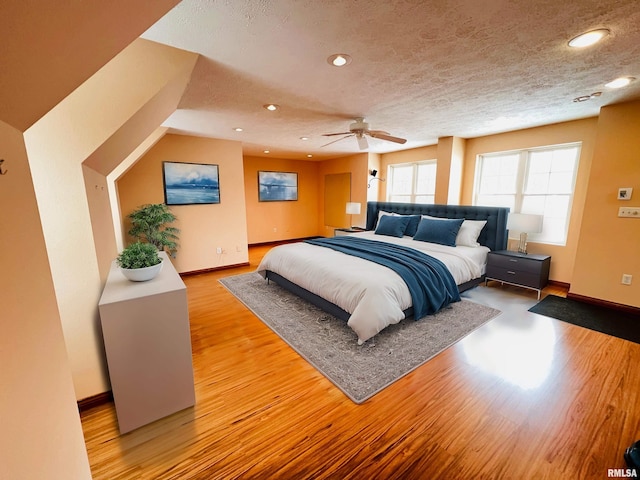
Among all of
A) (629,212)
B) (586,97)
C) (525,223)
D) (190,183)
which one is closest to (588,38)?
(586,97)

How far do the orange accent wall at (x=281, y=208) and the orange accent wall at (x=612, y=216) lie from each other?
5888 millimetres

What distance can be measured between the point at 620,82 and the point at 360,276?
2.90 m

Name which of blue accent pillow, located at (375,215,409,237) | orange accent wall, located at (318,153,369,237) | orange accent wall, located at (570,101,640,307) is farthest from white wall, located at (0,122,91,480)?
orange accent wall, located at (318,153,369,237)

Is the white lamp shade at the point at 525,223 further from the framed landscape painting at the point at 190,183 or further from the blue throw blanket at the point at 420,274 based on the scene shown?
the framed landscape painting at the point at 190,183

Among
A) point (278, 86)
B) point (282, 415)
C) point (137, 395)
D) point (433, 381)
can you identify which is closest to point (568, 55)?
point (278, 86)

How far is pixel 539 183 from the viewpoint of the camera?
4.05 metres

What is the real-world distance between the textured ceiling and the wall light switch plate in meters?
1.18

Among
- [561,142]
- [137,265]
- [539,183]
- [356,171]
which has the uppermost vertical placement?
[561,142]

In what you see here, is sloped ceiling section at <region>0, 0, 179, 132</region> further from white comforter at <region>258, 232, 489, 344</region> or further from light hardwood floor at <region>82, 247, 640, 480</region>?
white comforter at <region>258, 232, 489, 344</region>

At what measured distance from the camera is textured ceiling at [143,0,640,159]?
1.43 metres

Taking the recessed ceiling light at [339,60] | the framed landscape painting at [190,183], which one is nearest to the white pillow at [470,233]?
the recessed ceiling light at [339,60]

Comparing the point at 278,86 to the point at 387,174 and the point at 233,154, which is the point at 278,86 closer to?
the point at 233,154

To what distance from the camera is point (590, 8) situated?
4.61 feet

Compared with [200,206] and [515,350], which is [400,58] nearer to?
[515,350]
